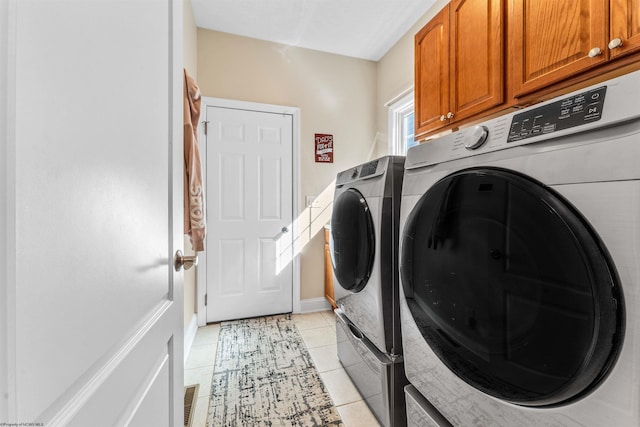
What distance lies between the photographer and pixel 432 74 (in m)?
1.61

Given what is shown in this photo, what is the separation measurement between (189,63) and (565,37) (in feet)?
7.32

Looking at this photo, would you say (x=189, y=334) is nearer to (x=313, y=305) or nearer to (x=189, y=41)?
(x=313, y=305)

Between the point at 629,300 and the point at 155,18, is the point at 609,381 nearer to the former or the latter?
the point at 629,300

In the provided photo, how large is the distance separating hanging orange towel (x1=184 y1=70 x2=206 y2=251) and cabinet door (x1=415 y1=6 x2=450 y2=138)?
4.37ft

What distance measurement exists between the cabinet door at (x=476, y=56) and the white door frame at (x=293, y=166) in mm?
1529

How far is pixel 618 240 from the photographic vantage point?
0.46m

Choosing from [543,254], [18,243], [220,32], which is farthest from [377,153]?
[18,243]

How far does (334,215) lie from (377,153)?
146 cm

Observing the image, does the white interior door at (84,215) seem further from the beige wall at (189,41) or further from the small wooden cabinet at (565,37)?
the beige wall at (189,41)

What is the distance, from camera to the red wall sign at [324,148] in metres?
2.72

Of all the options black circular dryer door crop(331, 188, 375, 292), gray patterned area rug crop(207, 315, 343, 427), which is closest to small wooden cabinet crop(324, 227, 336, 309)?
gray patterned area rug crop(207, 315, 343, 427)

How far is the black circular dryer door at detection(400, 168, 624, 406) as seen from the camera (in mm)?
494

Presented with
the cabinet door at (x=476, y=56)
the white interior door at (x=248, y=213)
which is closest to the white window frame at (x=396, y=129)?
the white interior door at (x=248, y=213)

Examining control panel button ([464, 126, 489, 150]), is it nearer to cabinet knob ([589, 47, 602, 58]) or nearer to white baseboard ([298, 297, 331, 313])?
cabinet knob ([589, 47, 602, 58])
